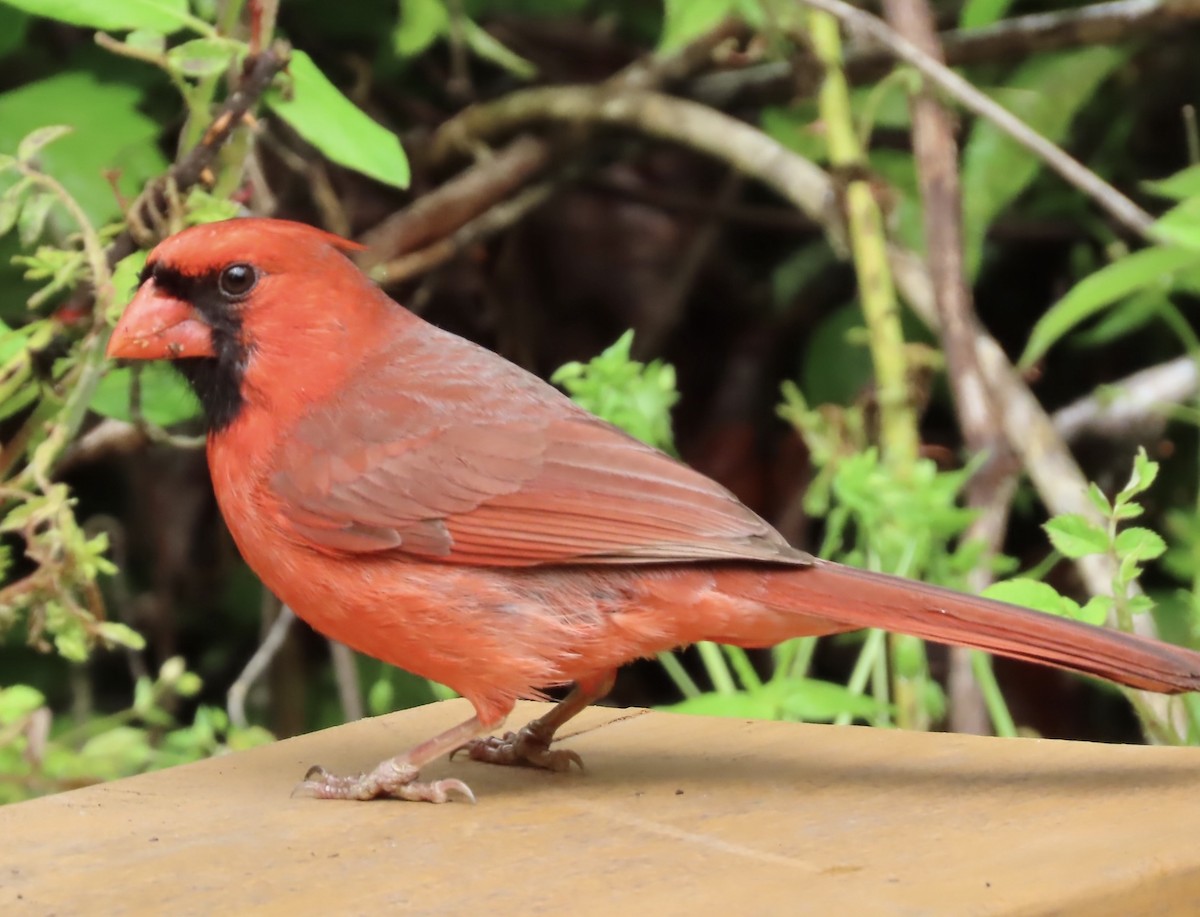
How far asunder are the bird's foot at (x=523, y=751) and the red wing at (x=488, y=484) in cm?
29

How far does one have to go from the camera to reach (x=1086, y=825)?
179 cm

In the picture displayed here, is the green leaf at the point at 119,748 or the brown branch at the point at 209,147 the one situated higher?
the brown branch at the point at 209,147

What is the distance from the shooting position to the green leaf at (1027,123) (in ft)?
11.2

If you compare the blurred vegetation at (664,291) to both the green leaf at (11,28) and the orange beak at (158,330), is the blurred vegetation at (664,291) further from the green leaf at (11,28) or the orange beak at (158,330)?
the orange beak at (158,330)

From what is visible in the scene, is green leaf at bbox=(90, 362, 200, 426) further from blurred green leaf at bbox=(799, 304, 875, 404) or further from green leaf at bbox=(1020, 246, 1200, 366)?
blurred green leaf at bbox=(799, 304, 875, 404)

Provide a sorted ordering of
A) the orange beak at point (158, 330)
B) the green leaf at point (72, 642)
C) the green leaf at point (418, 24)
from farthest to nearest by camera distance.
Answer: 1. the green leaf at point (418, 24)
2. the green leaf at point (72, 642)
3. the orange beak at point (158, 330)

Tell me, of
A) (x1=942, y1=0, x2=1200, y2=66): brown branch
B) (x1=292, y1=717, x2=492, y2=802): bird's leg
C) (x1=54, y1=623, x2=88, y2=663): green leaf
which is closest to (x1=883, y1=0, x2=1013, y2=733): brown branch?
(x1=942, y1=0, x2=1200, y2=66): brown branch

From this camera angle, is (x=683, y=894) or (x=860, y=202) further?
(x=860, y=202)

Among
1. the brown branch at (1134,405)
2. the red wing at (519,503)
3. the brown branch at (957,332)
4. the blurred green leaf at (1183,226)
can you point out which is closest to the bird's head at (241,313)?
the red wing at (519,503)

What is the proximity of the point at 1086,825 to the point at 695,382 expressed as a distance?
9.43ft

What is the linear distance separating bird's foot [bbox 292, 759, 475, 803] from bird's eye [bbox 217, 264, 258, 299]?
2.05 feet

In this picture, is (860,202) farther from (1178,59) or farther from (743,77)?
(1178,59)

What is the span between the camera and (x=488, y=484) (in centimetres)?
217

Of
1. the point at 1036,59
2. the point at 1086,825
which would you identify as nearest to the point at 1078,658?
the point at 1086,825
